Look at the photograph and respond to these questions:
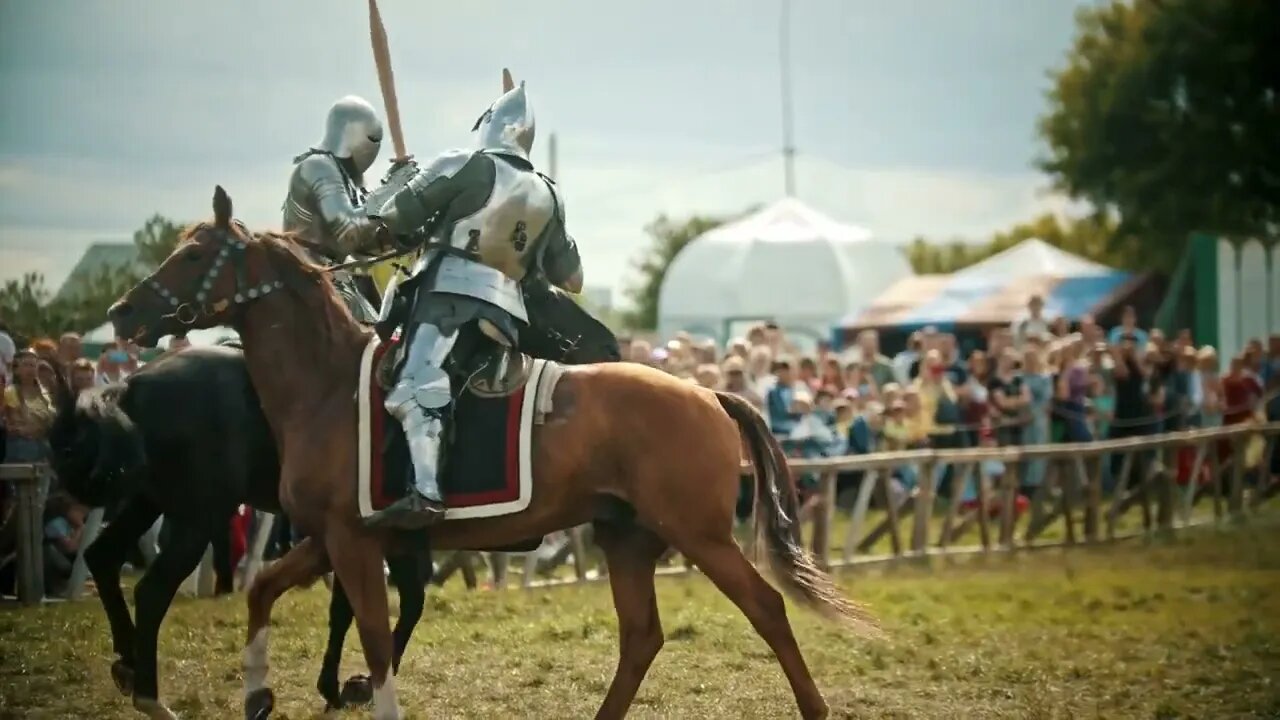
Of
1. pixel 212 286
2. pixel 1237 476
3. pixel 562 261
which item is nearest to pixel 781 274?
pixel 1237 476

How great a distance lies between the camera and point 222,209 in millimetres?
6438

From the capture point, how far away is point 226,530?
7348 millimetres

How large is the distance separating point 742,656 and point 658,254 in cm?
4020

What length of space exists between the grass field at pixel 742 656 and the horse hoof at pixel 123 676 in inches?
4.0

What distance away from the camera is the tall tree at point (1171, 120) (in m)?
19.4

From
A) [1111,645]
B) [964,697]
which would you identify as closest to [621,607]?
[964,697]

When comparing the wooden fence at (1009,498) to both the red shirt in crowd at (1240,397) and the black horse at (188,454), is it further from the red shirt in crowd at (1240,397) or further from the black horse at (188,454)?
the black horse at (188,454)

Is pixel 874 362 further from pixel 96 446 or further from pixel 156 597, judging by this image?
pixel 156 597

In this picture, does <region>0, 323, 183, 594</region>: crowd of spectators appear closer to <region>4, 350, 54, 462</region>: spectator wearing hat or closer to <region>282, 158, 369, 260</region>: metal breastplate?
<region>4, 350, 54, 462</region>: spectator wearing hat

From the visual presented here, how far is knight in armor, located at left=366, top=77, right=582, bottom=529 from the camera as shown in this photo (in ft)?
20.5

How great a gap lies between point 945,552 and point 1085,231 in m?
32.1

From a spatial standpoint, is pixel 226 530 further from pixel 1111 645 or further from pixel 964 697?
pixel 1111 645

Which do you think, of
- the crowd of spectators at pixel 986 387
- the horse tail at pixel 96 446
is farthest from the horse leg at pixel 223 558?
the crowd of spectators at pixel 986 387

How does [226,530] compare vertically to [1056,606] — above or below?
above
